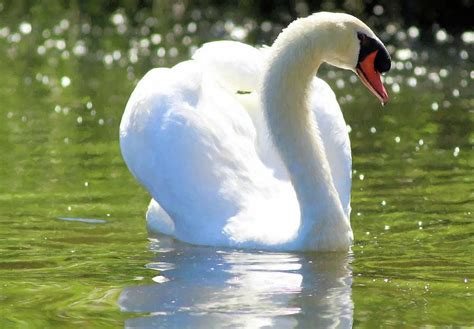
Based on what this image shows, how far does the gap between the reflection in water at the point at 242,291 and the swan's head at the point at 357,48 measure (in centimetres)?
108

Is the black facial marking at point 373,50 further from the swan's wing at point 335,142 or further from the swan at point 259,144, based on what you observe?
the swan's wing at point 335,142

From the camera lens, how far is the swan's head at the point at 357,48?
8008mm

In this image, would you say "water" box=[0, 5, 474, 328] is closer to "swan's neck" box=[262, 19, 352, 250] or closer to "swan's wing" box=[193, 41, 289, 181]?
"swan's neck" box=[262, 19, 352, 250]

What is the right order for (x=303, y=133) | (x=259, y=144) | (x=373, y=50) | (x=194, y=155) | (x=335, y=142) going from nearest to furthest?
(x=373, y=50)
(x=303, y=133)
(x=194, y=155)
(x=335, y=142)
(x=259, y=144)

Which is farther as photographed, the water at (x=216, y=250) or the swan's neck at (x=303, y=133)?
the swan's neck at (x=303, y=133)

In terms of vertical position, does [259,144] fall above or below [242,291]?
above

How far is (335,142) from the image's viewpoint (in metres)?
8.77

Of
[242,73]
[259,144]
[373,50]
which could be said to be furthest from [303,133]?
[242,73]

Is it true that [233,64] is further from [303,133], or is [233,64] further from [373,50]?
[373,50]

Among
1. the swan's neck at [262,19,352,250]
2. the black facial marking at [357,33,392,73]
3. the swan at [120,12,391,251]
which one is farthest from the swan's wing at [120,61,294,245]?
the black facial marking at [357,33,392,73]

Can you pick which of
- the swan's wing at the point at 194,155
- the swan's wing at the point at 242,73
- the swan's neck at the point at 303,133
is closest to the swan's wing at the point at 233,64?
the swan's wing at the point at 242,73

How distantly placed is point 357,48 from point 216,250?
144cm

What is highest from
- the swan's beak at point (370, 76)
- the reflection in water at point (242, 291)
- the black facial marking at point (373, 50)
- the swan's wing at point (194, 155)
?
the black facial marking at point (373, 50)

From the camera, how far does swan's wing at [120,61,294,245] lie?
325 inches
